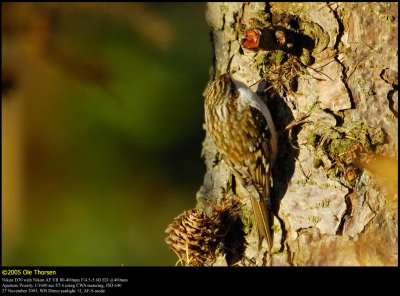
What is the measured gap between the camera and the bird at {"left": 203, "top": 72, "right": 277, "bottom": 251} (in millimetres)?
2588

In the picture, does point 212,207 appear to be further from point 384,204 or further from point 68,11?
point 68,11

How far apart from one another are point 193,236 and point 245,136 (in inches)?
21.9

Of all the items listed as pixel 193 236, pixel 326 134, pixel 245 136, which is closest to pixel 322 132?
pixel 326 134

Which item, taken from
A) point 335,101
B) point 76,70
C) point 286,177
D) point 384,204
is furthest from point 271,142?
point 76,70

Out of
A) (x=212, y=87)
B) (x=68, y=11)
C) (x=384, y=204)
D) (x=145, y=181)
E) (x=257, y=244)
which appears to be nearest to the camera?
(x=384, y=204)

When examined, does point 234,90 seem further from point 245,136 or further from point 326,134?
point 326,134

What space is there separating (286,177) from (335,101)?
1.20ft

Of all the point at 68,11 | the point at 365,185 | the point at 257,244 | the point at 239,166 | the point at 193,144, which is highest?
the point at 68,11

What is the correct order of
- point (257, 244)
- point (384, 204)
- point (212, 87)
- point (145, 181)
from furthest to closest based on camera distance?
point (145, 181) → point (212, 87) → point (257, 244) → point (384, 204)

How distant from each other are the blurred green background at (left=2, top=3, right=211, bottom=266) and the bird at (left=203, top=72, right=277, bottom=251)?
555 millimetres

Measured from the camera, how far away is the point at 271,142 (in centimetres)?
264

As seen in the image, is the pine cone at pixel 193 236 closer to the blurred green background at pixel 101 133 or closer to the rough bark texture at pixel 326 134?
the rough bark texture at pixel 326 134

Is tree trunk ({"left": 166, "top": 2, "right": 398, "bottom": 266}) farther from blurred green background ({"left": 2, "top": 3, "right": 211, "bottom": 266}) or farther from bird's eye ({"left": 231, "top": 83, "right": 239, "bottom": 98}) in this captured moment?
blurred green background ({"left": 2, "top": 3, "right": 211, "bottom": 266})

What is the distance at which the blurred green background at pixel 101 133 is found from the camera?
10.3 feet
